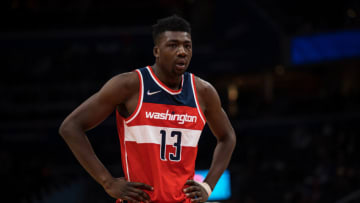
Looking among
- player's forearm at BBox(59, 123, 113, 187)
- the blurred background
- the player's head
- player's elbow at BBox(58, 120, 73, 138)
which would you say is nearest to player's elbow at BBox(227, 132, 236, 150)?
the player's head

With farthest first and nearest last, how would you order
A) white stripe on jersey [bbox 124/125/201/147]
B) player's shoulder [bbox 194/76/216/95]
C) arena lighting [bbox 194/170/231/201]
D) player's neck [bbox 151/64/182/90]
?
1. arena lighting [bbox 194/170/231/201]
2. player's shoulder [bbox 194/76/216/95]
3. player's neck [bbox 151/64/182/90]
4. white stripe on jersey [bbox 124/125/201/147]

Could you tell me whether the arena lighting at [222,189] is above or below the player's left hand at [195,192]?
below

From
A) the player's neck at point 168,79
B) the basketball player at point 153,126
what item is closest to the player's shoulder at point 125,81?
the basketball player at point 153,126

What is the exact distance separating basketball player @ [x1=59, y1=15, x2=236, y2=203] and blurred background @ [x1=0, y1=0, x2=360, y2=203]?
871 centimetres

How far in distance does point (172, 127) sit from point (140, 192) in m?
0.46

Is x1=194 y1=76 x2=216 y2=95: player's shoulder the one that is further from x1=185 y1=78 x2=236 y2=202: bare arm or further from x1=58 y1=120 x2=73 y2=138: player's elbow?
x1=58 y1=120 x2=73 y2=138: player's elbow

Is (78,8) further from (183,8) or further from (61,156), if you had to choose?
(61,156)

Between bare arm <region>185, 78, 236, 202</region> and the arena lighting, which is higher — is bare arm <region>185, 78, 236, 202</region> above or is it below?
above

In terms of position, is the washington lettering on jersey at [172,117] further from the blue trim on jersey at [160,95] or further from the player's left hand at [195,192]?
the player's left hand at [195,192]

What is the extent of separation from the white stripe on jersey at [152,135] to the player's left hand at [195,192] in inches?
10.0

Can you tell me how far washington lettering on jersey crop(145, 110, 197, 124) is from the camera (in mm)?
2867

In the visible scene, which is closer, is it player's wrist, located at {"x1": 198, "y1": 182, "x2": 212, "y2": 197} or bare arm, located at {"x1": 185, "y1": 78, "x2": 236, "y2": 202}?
player's wrist, located at {"x1": 198, "y1": 182, "x2": 212, "y2": 197}

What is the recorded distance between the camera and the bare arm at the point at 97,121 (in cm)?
277

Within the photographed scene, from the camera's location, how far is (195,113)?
3012mm
